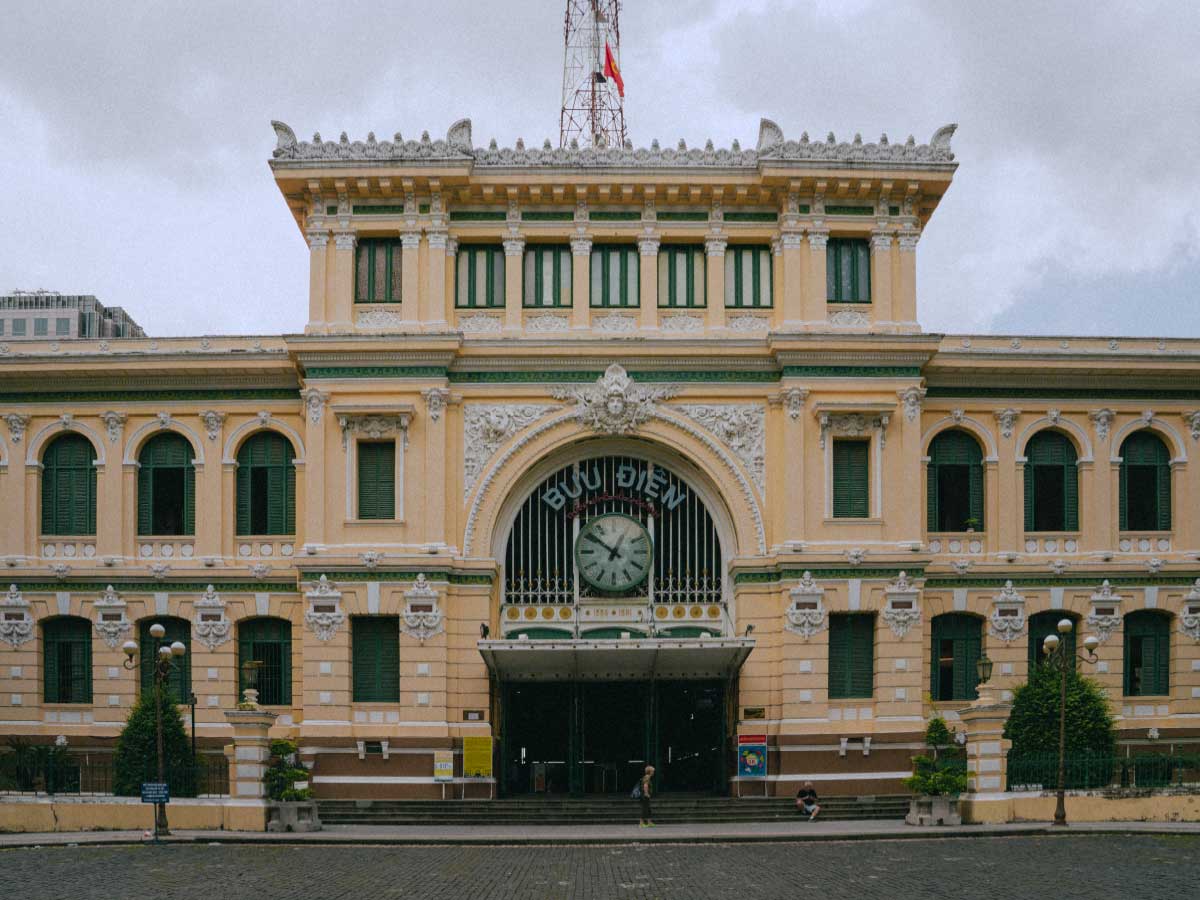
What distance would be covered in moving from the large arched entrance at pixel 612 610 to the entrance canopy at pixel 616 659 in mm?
164

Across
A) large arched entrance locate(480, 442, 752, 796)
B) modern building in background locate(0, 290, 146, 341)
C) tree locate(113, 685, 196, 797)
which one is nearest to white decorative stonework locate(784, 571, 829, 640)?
large arched entrance locate(480, 442, 752, 796)

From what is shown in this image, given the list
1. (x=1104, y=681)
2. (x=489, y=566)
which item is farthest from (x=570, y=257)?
(x=1104, y=681)

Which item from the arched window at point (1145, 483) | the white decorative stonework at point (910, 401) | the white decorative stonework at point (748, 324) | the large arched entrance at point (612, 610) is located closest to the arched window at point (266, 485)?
the large arched entrance at point (612, 610)

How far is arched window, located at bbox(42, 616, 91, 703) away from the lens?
156 feet

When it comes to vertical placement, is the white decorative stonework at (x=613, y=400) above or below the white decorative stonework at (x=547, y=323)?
below

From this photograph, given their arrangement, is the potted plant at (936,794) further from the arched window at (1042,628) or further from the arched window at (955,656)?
the arched window at (1042,628)

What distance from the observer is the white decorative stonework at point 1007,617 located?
4712 centimetres

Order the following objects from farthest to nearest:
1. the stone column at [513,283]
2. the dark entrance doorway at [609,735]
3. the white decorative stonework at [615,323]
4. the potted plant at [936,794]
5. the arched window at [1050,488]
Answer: the arched window at [1050,488] → the white decorative stonework at [615,323] → the stone column at [513,283] → the dark entrance doorway at [609,735] → the potted plant at [936,794]

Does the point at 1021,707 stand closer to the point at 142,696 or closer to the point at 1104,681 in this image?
the point at 1104,681

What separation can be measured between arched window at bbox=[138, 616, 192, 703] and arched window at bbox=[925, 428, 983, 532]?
76.5ft

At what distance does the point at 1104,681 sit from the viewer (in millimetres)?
47000

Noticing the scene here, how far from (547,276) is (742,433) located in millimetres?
7631

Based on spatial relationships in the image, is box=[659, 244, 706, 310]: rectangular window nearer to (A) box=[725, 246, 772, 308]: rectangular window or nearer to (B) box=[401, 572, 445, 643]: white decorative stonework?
(A) box=[725, 246, 772, 308]: rectangular window

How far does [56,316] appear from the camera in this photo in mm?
111188
